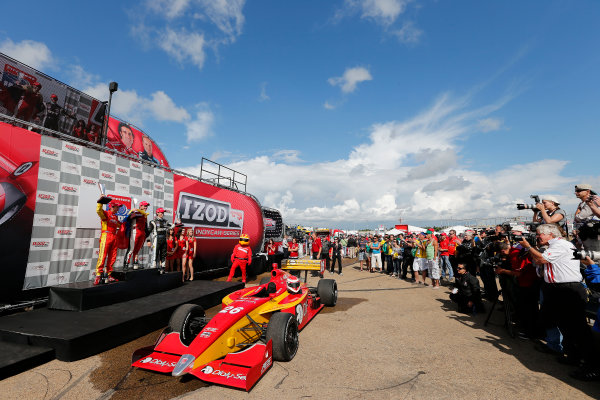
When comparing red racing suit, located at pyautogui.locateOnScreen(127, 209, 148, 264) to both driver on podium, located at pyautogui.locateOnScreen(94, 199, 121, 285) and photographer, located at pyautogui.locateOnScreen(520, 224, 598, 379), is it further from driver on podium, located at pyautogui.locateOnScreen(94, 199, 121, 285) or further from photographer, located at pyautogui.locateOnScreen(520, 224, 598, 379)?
photographer, located at pyautogui.locateOnScreen(520, 224, 598, 379)

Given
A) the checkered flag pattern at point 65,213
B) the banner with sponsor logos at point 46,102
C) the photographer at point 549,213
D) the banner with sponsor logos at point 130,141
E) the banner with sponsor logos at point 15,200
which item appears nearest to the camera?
the photographer at point 549,213

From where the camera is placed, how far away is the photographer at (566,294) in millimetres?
3166

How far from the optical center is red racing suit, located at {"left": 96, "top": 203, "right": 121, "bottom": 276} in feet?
17.4

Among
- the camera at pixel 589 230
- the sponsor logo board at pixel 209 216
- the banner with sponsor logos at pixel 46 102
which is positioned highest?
the banner with sponsor logos at pixel 46 102

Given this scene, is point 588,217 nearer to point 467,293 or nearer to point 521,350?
point 521,350

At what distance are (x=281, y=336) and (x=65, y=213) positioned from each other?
5.17 meters

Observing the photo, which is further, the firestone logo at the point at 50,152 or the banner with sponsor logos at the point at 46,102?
the banner with sponsor logos at the point at 46,102

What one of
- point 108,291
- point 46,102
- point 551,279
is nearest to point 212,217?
point 108,291

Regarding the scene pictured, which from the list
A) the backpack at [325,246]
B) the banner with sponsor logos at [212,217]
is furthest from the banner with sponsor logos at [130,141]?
the backpack at [325,246]

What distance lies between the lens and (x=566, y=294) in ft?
10.8

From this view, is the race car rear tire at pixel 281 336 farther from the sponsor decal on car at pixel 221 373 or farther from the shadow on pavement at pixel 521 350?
the shadow on pavement at pixel 521 350

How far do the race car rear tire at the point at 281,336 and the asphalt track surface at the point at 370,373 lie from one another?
131 millimetres

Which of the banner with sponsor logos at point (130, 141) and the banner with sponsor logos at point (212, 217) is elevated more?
the banner with sponsor logos at point (130, 141)

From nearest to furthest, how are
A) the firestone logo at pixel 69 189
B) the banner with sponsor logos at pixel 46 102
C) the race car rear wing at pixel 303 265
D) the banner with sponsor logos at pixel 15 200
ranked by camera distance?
the banner with sponsor logos at pixel 15 200, the firestone logo at pixel 69 189, the banner with sponsor logos at pixel 46 102, the race car rear wing at pixel 303 265
